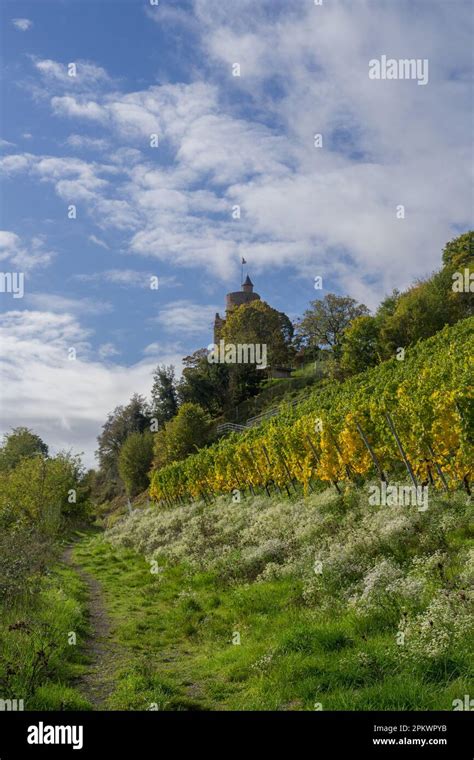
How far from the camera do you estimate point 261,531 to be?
1889 cm

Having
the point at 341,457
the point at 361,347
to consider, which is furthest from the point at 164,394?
the point at 341,457

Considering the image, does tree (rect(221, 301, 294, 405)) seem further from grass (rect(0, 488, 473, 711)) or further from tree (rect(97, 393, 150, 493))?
grass (rect(0, 488, 473, 711))

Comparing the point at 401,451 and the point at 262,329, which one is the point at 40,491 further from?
the point at 262,329

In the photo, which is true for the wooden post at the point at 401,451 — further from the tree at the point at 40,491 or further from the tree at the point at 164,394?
the tree at the point at 164,394

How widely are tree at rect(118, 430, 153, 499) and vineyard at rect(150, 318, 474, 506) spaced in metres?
43.2

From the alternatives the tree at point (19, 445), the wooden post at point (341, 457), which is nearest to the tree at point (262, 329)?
the tree at point (19, 445)

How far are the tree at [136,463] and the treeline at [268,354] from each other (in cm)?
13

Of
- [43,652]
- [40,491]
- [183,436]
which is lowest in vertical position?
[43,652]

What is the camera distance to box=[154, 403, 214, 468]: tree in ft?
212

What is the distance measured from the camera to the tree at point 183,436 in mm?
64750

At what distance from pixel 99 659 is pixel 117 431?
84278 millimetres

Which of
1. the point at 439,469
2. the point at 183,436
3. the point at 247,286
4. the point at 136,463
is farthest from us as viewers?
the point at 247,286

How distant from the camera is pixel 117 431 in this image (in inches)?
3671

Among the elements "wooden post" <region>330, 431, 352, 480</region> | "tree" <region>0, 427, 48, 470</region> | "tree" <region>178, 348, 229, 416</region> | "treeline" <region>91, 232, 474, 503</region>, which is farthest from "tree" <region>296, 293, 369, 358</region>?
"wooden post" <region>330, 431, 352, 480</region>
